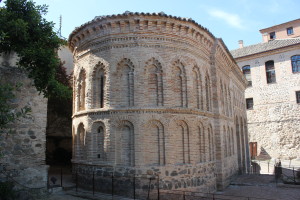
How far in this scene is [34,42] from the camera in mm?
8102

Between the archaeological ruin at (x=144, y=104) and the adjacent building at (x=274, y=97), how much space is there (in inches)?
661

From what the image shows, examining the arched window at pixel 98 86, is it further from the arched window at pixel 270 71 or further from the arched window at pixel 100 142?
the arched window at pixel 270 71

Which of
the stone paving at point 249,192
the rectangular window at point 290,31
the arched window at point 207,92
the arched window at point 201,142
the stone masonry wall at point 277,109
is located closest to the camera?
the stone paving at point 249,192

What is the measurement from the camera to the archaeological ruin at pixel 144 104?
35.0ft

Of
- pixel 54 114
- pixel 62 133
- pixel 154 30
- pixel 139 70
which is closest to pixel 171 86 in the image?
pixel 139 70

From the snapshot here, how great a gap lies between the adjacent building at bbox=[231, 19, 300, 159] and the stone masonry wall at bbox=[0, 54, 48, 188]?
80.6 ft

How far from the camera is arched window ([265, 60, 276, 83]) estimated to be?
27.6m

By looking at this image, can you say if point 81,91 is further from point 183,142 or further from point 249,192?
point 249,192

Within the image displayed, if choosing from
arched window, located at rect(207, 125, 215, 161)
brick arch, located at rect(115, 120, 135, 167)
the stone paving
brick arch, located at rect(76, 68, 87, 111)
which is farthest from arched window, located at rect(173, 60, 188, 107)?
brick arch, located at rect(76, 68, 87, 111)

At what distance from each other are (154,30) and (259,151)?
21.9 metres

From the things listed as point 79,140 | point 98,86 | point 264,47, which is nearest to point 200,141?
point 98,86

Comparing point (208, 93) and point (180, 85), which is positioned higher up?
point (180, 85)

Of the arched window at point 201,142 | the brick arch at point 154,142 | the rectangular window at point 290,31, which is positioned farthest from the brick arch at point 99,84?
the rectangular window at point 290,31

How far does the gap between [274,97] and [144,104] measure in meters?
21.3
